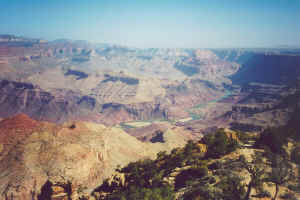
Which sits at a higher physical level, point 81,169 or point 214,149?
point 214,149

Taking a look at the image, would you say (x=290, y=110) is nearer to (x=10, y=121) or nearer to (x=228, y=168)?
(x=228, y=168)

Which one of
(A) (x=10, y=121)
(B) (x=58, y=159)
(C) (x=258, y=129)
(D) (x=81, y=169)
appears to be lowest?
(C) (x=258, y=129)

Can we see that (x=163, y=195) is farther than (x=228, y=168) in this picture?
No

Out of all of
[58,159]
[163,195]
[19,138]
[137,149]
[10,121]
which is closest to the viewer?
[163,195]

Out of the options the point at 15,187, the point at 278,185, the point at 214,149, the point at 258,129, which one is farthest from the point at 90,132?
the point at 258,129

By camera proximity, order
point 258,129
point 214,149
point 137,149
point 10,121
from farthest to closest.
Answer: point 258,129, point 137,149, point 10,121, point 214,149

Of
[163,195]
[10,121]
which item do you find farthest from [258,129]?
[10,121]
